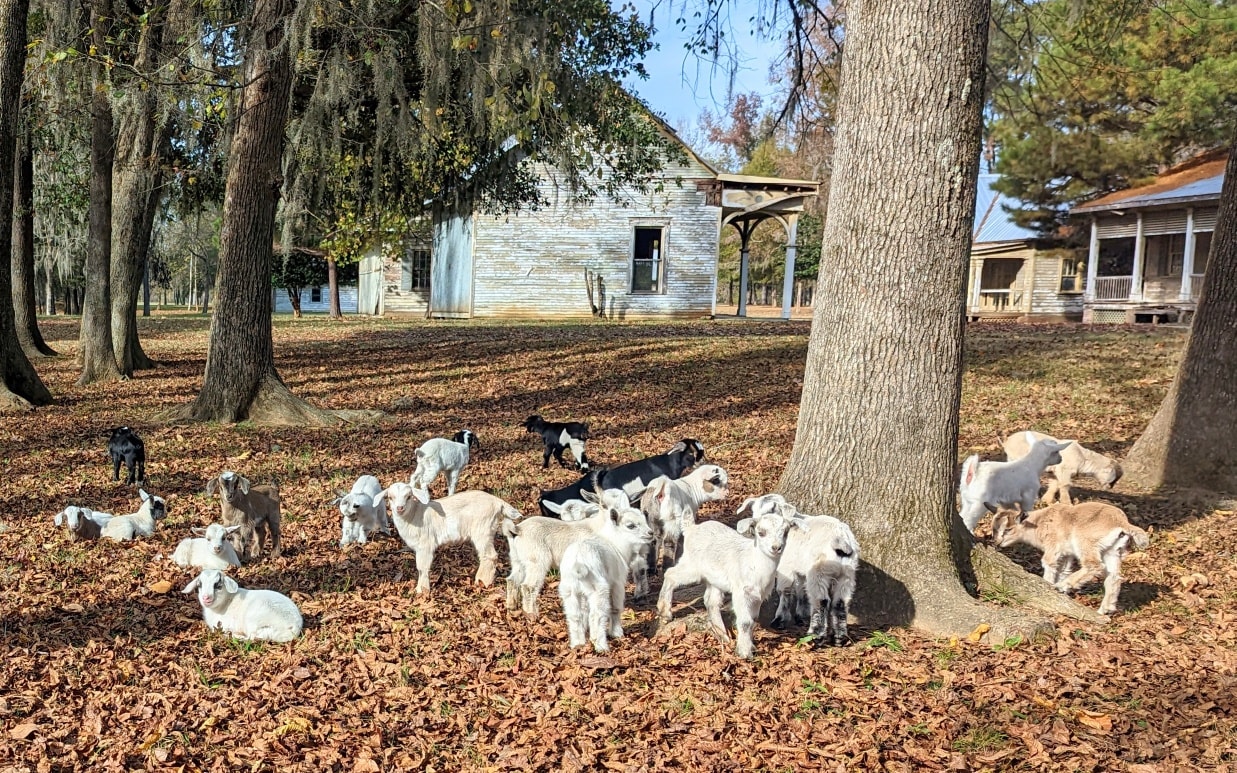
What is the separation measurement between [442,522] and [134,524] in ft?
9.12

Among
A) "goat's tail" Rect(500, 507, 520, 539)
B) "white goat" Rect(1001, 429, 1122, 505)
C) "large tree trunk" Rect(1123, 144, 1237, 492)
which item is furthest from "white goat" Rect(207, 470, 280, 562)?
"large tree trunk" Rect(1123, 144, 1237, 492)

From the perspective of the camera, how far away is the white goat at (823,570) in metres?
4.95

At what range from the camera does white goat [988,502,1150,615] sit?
5.65m

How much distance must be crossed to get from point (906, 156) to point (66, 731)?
198 inches

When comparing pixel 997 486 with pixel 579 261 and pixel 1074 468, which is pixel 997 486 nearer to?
pixel 1074 468

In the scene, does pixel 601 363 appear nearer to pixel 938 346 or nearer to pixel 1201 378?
pixel 1201 378

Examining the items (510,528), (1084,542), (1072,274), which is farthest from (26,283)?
(1072,274)

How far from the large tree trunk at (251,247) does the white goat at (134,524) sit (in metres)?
4.51

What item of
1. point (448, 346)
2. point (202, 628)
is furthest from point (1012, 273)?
point (202, 628)

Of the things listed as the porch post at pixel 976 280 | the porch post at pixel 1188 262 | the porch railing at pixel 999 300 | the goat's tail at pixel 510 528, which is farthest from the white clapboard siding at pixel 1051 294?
the goat's tail at pixel 510 528

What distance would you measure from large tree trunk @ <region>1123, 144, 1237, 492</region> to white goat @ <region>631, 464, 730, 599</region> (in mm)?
4584

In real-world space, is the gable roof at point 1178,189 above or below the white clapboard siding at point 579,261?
above

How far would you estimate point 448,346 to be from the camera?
2053cm

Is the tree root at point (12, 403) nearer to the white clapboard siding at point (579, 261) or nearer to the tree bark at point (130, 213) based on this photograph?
the tree bark at point (130, 213)
